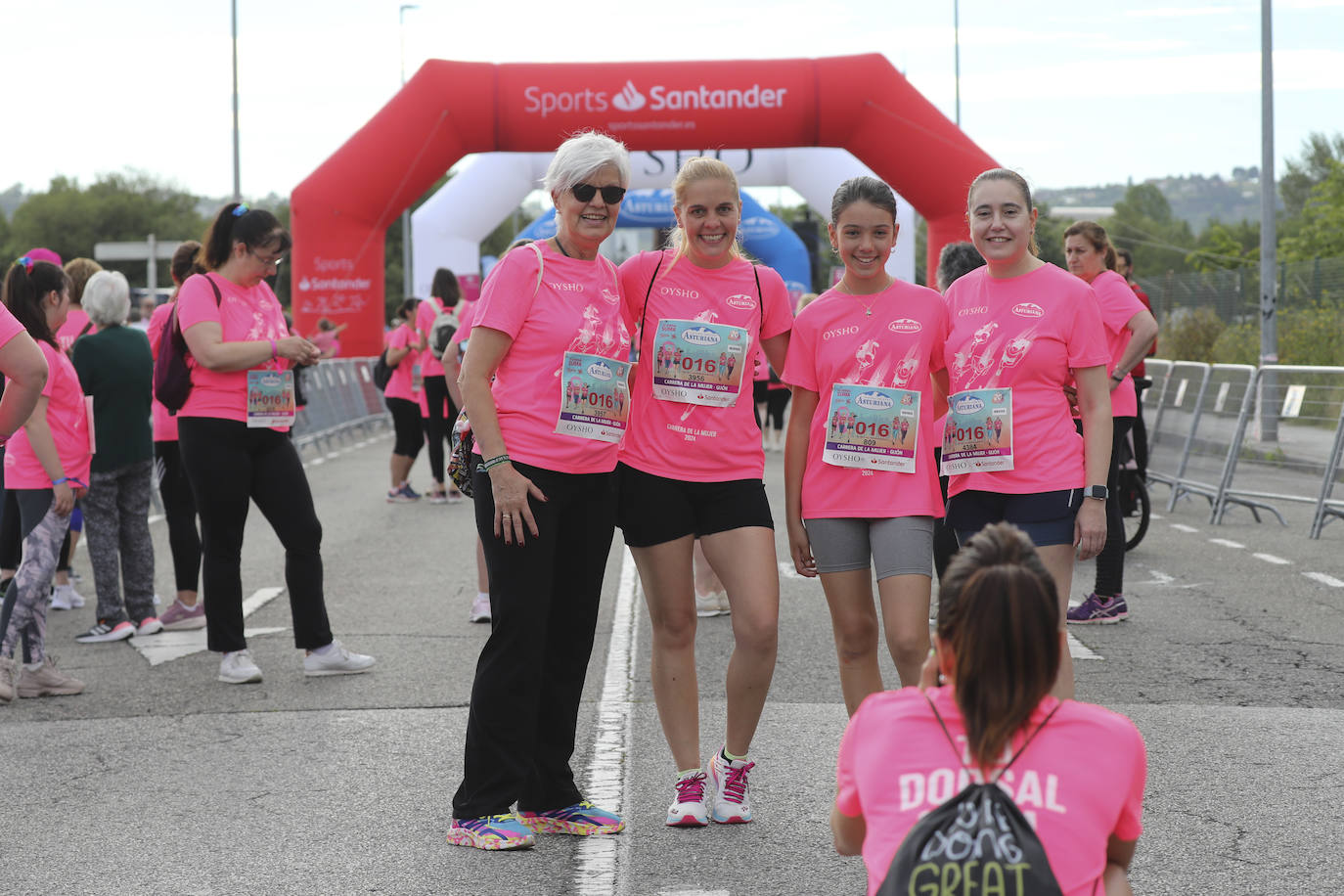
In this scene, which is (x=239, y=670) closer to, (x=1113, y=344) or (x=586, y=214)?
(x=586, y=214)

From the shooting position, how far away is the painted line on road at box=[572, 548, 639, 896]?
13.4ft

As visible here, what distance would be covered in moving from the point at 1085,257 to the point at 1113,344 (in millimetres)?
546

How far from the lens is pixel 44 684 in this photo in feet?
21.1

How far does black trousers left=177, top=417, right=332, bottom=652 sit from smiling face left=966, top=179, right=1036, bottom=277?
3.31 meters

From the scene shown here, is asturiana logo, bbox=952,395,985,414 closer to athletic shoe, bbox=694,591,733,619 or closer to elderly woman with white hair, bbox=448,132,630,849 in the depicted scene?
elderly woman with white hair, bbox=448,132,630,849

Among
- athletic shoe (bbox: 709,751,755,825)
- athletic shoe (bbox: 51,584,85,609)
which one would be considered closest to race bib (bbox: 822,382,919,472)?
athletic shoe (bbox: 709,751,755,825)

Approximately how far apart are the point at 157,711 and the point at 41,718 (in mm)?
434

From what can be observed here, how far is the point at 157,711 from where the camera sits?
6094 millimetres

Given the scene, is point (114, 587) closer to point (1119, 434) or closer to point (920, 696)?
point (1119, 434)

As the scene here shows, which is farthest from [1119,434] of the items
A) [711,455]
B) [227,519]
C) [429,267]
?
[429,267]

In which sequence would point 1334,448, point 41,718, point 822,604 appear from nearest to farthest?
A: point 41,718, point 822,604, point 1334,448

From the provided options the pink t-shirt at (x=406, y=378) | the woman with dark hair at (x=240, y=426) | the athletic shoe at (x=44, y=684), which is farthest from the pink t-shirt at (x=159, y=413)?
the pink t-shirt at (x=406, y=378)

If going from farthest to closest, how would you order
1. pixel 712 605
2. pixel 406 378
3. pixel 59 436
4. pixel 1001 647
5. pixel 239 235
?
pixel 406 378 < pixel 712 605 < pixel 59 436 < pixel 239 235 < pixel 1001 647

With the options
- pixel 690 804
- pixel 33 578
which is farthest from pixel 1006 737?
pixel 33 578
